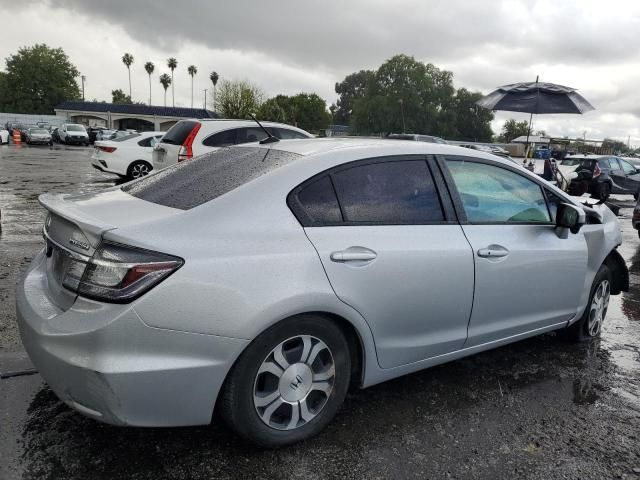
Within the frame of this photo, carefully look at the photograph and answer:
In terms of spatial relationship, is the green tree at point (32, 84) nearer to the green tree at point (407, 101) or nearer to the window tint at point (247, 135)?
the green tree at point (407, 101)

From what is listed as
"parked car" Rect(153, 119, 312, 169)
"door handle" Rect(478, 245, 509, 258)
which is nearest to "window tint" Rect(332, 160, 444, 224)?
"door handle" Rect(478, 245, 509, 258)

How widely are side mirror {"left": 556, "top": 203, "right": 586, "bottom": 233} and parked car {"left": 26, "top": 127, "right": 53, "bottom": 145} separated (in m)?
41.5

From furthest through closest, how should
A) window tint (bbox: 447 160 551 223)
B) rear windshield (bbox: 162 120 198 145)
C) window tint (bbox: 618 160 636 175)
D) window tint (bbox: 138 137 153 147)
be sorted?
window tint (bbox: 618 160 636 175) < window tint (bbox: 138 137 153 147) < rear windshield (bbox: 162 120 198 145) < window tint (bbox: 447 160 551 223)

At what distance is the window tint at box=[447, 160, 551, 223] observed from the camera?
3.23 m

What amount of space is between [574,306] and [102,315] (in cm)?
323

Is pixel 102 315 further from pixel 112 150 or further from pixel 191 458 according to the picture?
pixel 112 150

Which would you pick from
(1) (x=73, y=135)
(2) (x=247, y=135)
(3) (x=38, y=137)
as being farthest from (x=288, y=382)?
(1) (x=73, y=135)

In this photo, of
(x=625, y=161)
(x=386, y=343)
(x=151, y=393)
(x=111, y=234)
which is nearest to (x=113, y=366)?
(x=151, y=393)

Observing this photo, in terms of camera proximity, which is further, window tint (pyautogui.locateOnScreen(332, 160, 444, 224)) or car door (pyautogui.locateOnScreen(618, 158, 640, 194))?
car door (pyautogui.locateOnScreen(618, 158, 640, 194))

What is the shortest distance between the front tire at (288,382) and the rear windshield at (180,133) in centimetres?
741

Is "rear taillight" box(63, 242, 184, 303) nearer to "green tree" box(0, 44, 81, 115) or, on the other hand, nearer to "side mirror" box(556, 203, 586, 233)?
"side mirror" box(556, 203, 586, 233)

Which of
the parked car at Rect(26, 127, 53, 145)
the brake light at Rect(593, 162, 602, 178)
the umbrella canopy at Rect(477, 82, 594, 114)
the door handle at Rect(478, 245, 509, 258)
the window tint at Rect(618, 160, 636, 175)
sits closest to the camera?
the door handle at Rect(478, 245, 509, 258)

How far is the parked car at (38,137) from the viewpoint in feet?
125

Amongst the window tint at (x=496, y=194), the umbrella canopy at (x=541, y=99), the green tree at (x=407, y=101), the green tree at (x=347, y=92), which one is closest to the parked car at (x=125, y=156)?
the umbrella canopy at (x=541, y=99)
